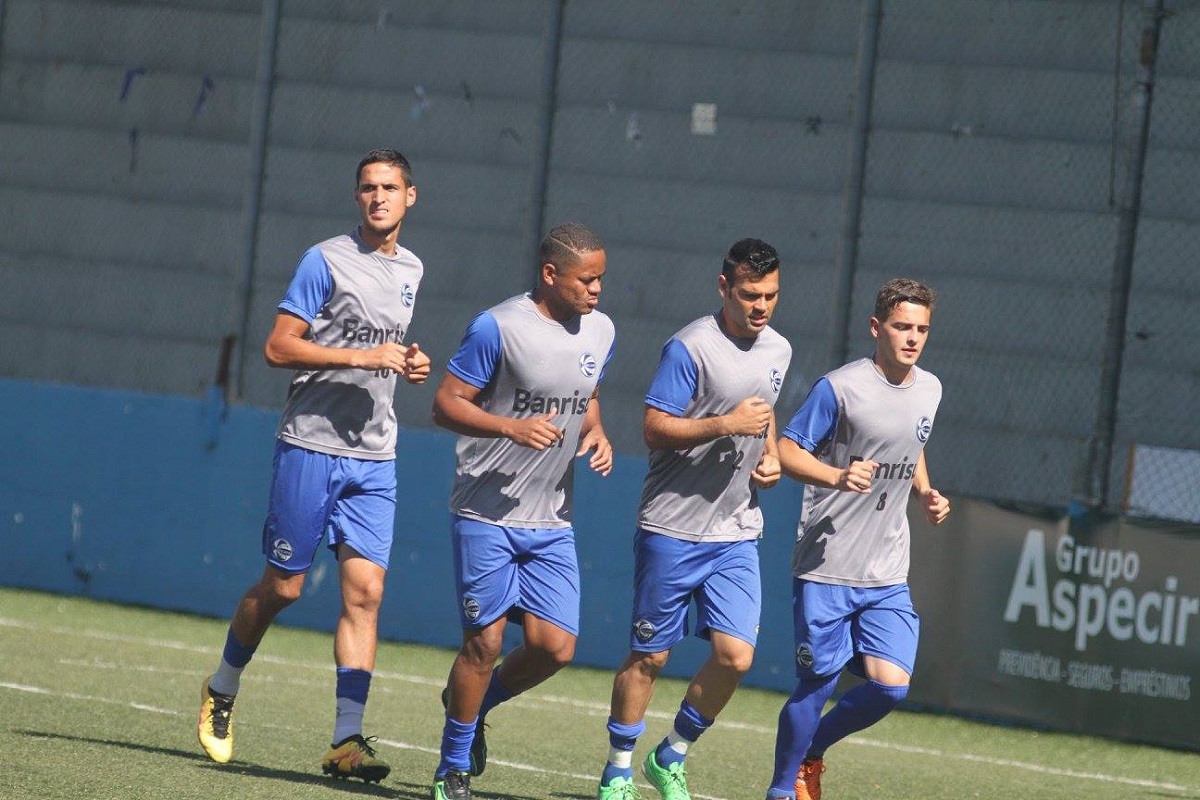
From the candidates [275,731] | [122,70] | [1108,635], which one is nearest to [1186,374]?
[1108,635]

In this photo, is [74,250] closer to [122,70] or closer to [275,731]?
[122,70]

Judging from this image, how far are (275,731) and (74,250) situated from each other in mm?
8608

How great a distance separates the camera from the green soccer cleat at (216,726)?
7027 millimetres

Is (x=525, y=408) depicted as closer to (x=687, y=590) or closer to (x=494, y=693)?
(x=687, y=590)

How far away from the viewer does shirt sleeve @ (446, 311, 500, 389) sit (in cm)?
643

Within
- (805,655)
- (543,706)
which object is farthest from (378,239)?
(543,706)

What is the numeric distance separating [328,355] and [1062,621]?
5517 mm

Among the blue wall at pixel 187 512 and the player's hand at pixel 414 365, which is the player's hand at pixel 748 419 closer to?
the player's hand at pixel 414 365

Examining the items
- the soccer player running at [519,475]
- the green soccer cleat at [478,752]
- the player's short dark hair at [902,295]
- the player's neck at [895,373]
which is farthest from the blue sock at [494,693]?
the player's short dark hair at [902,295]

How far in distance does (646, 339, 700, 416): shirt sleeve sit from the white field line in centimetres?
183

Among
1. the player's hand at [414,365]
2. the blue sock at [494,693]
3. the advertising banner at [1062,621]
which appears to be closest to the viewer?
the player's hand at [414,365]

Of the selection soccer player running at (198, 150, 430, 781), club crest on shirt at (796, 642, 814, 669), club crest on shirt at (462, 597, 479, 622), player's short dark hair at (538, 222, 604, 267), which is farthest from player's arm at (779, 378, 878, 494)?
soccer player running at (198, 150, 430, 781)

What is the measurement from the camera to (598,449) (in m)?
6.78

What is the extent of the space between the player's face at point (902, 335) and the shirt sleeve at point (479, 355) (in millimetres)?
1409
